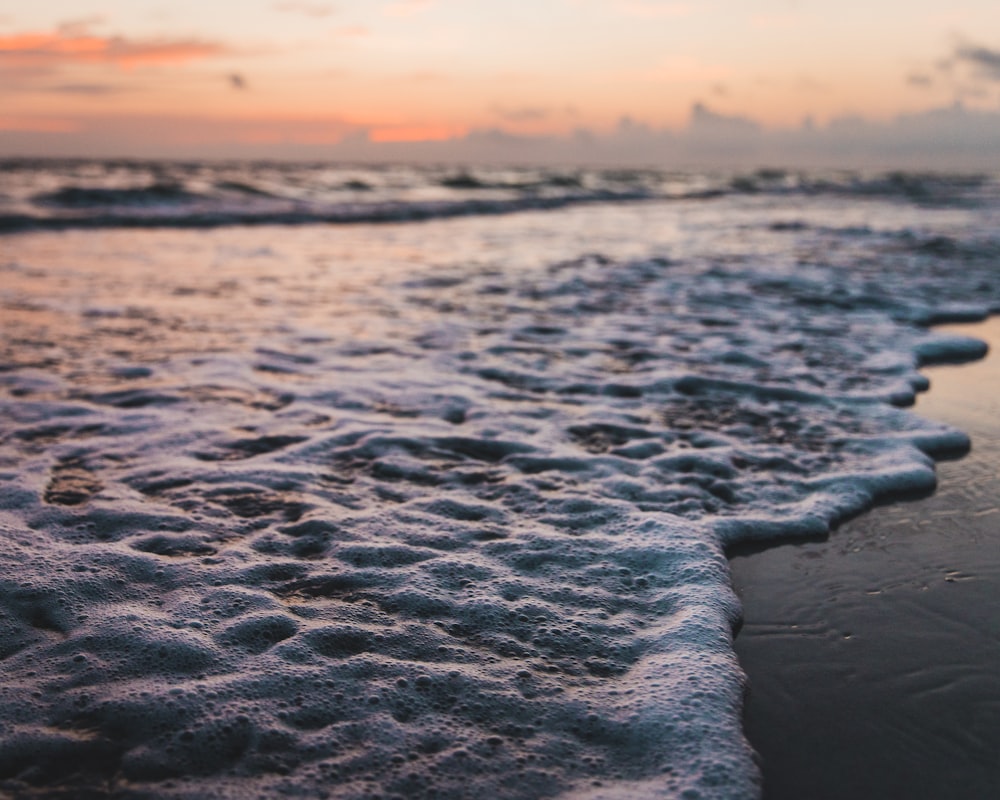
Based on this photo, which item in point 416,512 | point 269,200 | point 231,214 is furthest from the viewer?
point 269,200

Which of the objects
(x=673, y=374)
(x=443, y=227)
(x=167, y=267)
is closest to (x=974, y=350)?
(x=673, y=374)

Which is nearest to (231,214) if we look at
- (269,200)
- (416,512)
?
(269,200)

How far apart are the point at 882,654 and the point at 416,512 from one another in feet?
5.75

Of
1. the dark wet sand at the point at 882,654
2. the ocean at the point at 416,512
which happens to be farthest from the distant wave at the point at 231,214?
the dark wet sand at the point at 882,654

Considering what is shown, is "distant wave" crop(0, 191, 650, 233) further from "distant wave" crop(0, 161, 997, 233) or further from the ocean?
the ocean

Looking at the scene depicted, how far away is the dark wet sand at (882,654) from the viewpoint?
1.90 meters

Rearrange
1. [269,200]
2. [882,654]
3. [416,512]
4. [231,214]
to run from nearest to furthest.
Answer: [882,654], [416,512], [231,214], [269,200]

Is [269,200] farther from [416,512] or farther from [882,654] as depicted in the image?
[882,654]

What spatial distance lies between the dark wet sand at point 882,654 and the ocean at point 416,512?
0.12m

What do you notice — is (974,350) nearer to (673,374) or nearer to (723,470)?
(673,374)

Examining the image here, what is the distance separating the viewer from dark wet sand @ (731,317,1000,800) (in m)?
1.90

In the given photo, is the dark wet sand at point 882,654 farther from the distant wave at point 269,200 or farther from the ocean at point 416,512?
the distant wave at point 269,200

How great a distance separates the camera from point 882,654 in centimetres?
233

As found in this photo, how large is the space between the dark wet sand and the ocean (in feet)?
0.38
